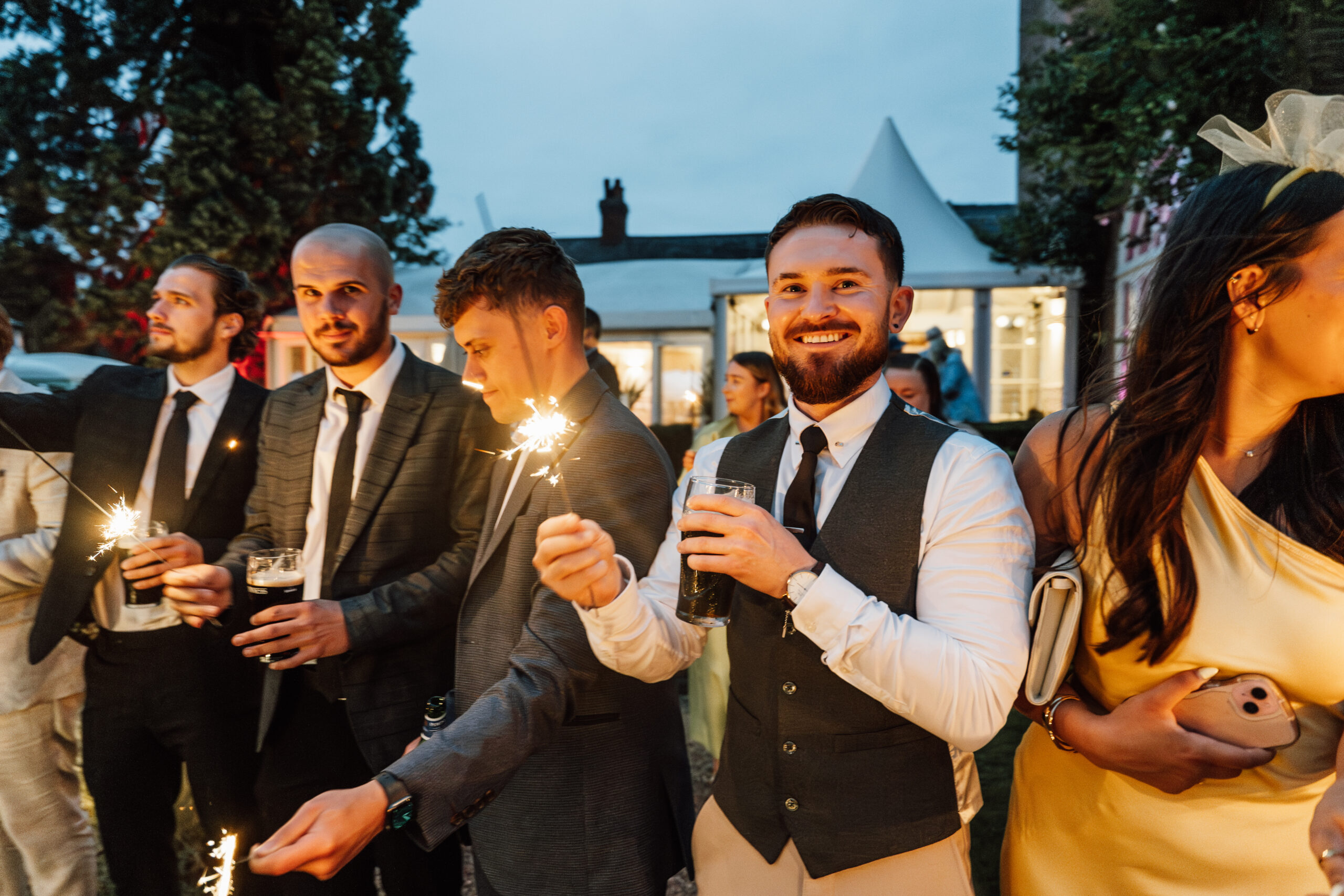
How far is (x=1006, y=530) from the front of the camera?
1.31 meters

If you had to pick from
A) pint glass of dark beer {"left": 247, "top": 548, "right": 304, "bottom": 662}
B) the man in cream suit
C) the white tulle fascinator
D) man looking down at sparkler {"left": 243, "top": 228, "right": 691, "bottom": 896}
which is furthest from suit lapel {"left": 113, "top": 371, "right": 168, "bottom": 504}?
the white tulle fascinator

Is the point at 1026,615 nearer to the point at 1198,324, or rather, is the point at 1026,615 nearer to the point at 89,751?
the point at 1198,324

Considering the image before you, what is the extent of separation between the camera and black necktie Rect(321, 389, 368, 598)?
2199mm

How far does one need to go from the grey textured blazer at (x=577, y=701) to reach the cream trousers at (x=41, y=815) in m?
1.75

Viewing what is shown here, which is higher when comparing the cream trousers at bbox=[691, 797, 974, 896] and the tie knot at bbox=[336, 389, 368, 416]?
the tie knot at bbox=[336, 389, 368, 416]

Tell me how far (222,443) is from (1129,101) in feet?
26.8

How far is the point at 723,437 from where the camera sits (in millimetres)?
3277

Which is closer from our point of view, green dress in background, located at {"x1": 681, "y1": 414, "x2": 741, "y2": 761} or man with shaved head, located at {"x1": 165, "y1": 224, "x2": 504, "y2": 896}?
man with shaved head, located at {"x1": 165, "y1": 224, "x2": 504, "y2": 896}

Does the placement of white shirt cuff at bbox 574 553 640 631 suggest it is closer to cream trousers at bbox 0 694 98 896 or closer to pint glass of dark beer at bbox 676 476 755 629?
pint glass of dark beer at bbox 676 476 755 629

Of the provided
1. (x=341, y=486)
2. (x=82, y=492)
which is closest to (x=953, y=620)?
(x=341, y=486)

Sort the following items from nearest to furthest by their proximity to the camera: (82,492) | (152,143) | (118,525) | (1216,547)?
1. (1216,547)
2. (82,492)
3. (118,525)
4. (152,143)

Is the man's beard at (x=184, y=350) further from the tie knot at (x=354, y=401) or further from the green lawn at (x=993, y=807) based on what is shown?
the green lawn at (x=993, y=807)

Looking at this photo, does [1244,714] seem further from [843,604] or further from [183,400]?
[183,400]

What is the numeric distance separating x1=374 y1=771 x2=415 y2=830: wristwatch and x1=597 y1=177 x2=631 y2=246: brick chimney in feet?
61.3
